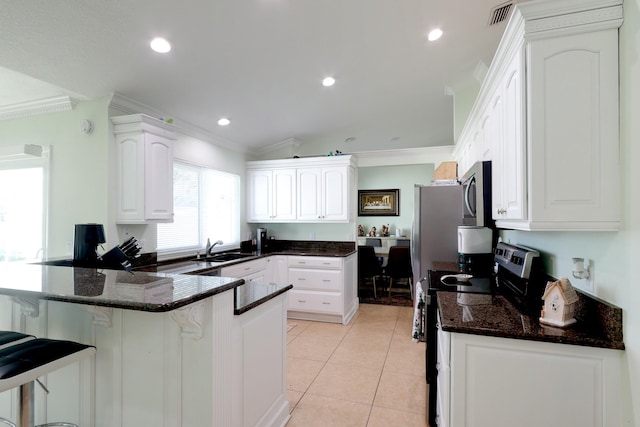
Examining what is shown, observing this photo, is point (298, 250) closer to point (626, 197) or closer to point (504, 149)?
point (504, 149)

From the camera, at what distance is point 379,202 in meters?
7.18

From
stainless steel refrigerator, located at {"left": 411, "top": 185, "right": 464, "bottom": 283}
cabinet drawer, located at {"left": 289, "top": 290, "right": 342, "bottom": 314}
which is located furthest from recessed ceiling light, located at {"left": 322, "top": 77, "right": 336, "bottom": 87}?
cabinet drawer, located at {"left": 289, "top": 290, "right": 342, "bottom": 314}

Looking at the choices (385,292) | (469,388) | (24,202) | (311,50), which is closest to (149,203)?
(24,202)

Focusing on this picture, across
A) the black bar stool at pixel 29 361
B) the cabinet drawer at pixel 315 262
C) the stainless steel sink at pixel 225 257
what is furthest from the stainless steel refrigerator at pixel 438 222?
the black bar stool at pixel 29 361

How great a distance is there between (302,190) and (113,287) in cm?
333

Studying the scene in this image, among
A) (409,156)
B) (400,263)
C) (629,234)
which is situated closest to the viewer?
(629,234)

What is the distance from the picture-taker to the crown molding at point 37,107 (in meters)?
2.89

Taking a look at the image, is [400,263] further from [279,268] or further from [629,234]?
[629,234]

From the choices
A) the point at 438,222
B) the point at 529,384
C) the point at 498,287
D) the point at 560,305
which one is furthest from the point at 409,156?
the point at 529,384

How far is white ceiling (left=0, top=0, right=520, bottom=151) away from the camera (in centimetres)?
204

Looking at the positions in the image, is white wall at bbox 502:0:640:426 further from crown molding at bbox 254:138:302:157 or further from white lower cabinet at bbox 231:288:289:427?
crown molding at bbox 254:138:302:157

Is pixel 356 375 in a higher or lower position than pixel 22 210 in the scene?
lower

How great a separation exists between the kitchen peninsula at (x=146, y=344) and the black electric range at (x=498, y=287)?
3.54 ft

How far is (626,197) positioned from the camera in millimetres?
1164
